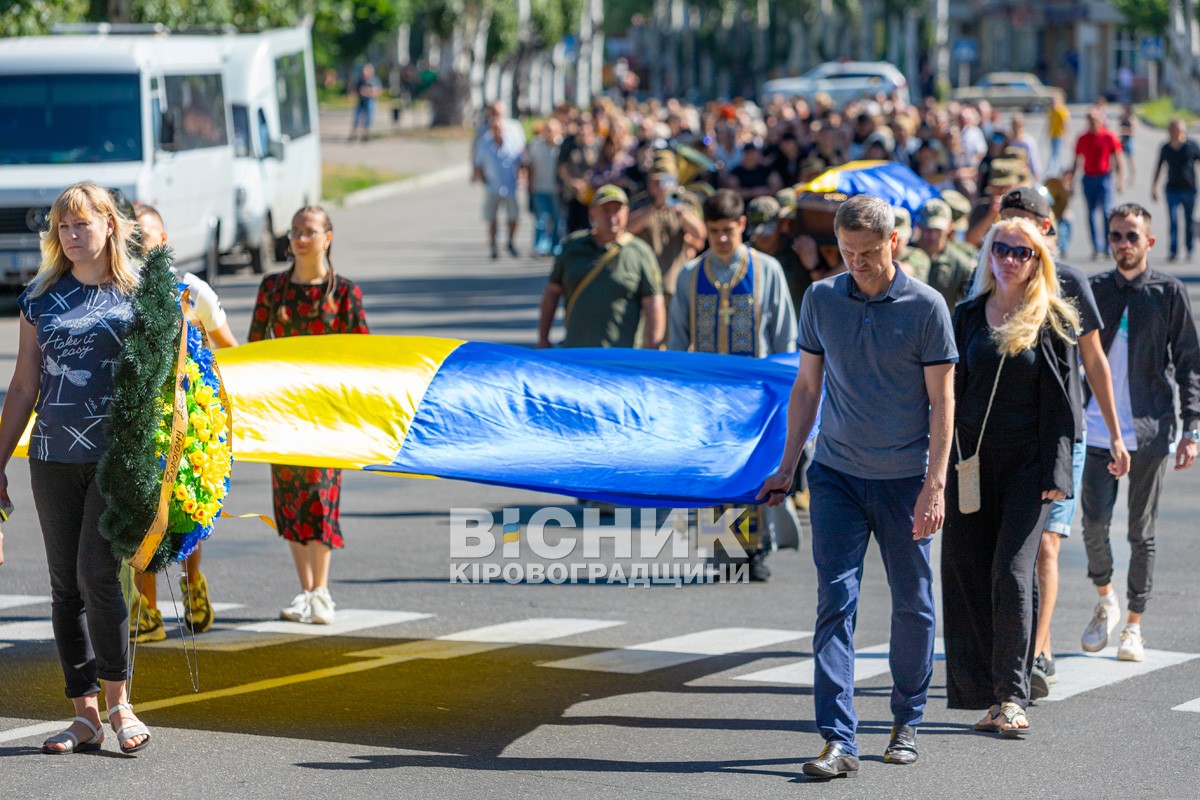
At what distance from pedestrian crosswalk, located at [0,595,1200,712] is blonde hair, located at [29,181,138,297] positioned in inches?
78.1

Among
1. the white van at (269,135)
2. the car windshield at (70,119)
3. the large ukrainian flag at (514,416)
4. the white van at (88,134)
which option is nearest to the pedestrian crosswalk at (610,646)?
the large ukrainian flag at (514,416)

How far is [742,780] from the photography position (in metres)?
6.62

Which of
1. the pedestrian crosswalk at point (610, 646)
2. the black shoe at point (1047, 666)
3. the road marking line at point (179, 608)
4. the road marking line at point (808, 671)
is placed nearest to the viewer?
the black shoe at point (1047, 666)

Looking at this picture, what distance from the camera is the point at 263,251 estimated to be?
2623cm

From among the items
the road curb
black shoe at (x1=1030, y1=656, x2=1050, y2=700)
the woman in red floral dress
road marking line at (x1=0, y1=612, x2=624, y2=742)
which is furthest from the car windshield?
the road curb

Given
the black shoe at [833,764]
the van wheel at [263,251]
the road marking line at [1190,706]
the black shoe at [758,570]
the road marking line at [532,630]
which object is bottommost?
the van wheel at [263,251]

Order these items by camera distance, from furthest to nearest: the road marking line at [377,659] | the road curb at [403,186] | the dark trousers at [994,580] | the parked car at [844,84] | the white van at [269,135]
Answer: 1. the parked car at [844,84]
2. the road curb at [403,186]
3. the white van at [269,135]
4. the road marking line at [377,659]
5. the dark trousers at [994,580]

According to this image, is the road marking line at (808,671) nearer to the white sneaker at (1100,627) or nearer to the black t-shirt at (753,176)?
the white sneaker at (1100,627)

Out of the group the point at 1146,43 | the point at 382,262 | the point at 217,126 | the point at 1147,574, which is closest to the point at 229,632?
the point at 1147,574

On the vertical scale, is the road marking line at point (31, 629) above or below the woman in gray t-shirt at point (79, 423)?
below

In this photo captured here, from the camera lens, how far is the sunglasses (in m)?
7.19

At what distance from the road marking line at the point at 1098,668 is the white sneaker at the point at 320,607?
321 cm

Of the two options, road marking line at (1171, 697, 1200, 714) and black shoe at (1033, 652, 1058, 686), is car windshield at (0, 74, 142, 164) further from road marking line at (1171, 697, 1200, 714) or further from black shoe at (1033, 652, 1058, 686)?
road marking line at (1171, 697, 1200, 714)

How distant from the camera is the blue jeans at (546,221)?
2809 centimetres
